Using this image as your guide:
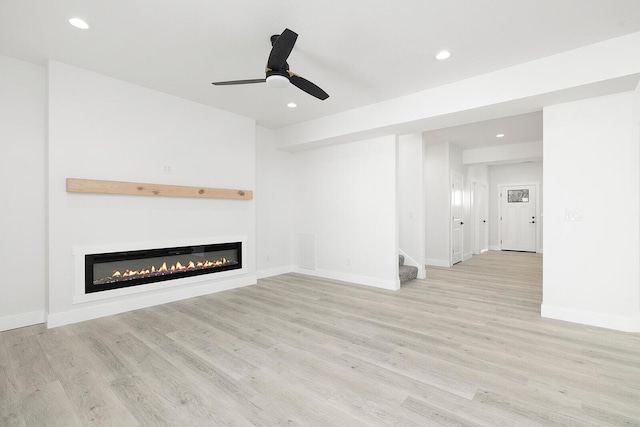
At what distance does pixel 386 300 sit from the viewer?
4.18 metres

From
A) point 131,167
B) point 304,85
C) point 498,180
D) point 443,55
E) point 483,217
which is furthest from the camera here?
point 498,180

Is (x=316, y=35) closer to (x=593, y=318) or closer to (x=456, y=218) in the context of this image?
(x=593, y=318)

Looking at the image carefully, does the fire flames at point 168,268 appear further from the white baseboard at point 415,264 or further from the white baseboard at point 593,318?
the white baseboard at point 593,318

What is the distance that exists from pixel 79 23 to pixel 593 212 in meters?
5.33

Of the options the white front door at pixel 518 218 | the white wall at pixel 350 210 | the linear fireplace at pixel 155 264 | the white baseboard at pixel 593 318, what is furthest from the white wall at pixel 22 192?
the white front door at pixel 518 218

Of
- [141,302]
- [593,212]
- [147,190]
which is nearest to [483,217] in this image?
[593,212]

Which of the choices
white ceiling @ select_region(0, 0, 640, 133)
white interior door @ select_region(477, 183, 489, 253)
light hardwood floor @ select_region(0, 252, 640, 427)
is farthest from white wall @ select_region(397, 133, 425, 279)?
white interior door @ select_region(477, 183, 489, 253)

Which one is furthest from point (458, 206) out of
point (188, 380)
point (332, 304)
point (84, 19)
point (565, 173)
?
point (84, 19)

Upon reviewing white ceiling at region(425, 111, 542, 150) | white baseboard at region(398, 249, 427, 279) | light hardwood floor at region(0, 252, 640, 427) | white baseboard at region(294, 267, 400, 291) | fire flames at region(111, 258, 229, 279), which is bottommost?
light hardwood floor at region(0, 252, 640, 427)

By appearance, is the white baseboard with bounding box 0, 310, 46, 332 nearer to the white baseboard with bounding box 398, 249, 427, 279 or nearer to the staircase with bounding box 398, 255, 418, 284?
the staircase with bounding box 398, 255, 418, 284

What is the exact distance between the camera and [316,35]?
2.69m

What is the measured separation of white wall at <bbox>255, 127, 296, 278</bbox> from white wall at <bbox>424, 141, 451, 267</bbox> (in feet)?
10.8

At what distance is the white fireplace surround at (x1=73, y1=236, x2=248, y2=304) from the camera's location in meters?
3.37

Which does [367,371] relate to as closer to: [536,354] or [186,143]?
[536,354]
